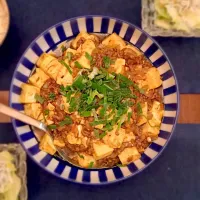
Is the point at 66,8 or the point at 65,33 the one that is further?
the point at 66,8

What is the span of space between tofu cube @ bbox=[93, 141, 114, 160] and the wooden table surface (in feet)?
1.49

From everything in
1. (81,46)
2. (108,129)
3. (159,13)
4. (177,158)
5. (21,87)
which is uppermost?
(159,13)

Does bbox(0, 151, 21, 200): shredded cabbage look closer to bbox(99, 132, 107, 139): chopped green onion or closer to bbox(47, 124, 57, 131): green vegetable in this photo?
bbox(47, 124, 57, 131): green vegetable

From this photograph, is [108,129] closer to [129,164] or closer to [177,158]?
[129,164]

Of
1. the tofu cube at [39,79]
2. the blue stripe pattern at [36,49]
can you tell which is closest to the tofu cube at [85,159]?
the tofu cube at [39,79]

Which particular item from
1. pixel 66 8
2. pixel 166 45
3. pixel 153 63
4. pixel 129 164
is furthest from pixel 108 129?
pixel 66 8

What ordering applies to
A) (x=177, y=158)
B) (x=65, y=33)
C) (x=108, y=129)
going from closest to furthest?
(x=108, y=129)
(x=65, y=33)
(x=177, y=158)

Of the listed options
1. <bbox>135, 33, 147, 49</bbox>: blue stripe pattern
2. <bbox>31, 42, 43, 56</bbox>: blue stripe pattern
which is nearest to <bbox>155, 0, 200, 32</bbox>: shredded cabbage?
<bbox>135, 33, 147, 49</bbox>: blue stripe pattern

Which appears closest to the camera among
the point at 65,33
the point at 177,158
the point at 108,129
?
the point at 108,129

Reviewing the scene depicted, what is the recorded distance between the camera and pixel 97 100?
1777 mm

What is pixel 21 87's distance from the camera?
1.84 meters

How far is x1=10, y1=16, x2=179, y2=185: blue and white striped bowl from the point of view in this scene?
180 cm

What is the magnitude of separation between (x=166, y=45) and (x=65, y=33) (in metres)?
0.53

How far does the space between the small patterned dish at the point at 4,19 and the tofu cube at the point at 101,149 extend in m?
0.68
